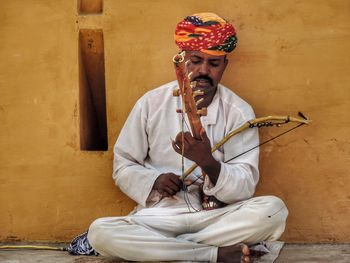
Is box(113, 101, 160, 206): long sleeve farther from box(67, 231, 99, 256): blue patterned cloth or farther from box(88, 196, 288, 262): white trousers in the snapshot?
box(67, 231, 99, 256): blue patterned cloth

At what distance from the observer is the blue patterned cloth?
6.47m

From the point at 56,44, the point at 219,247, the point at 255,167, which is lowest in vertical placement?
the point at 219,247

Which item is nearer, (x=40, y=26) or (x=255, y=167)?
(x=255, y=167)

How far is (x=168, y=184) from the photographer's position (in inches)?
245

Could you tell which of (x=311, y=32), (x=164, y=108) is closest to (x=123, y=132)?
(x=164, y=108)

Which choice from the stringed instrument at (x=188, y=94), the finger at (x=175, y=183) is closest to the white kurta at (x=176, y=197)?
the finger at (x=175, y=183)

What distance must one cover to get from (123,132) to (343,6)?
1652mm

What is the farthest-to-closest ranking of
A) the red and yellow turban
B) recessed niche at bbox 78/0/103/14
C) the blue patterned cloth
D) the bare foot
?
recessed niche at bbox 78/0/103/14 → the blue patterned cloth → the red and yellow turban → the bare foot

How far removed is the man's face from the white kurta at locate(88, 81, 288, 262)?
6.1 inches

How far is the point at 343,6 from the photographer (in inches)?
262

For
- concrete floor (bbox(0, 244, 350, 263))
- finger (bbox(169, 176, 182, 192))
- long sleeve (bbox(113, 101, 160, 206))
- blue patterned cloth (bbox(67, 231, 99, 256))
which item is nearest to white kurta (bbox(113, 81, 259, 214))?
long sleeve (bbox(113, 101, 160, 206))

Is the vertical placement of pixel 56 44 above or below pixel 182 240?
above

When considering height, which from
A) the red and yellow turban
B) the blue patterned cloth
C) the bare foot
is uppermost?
the red and yellow turban

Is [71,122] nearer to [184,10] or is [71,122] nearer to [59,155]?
[59,155]
